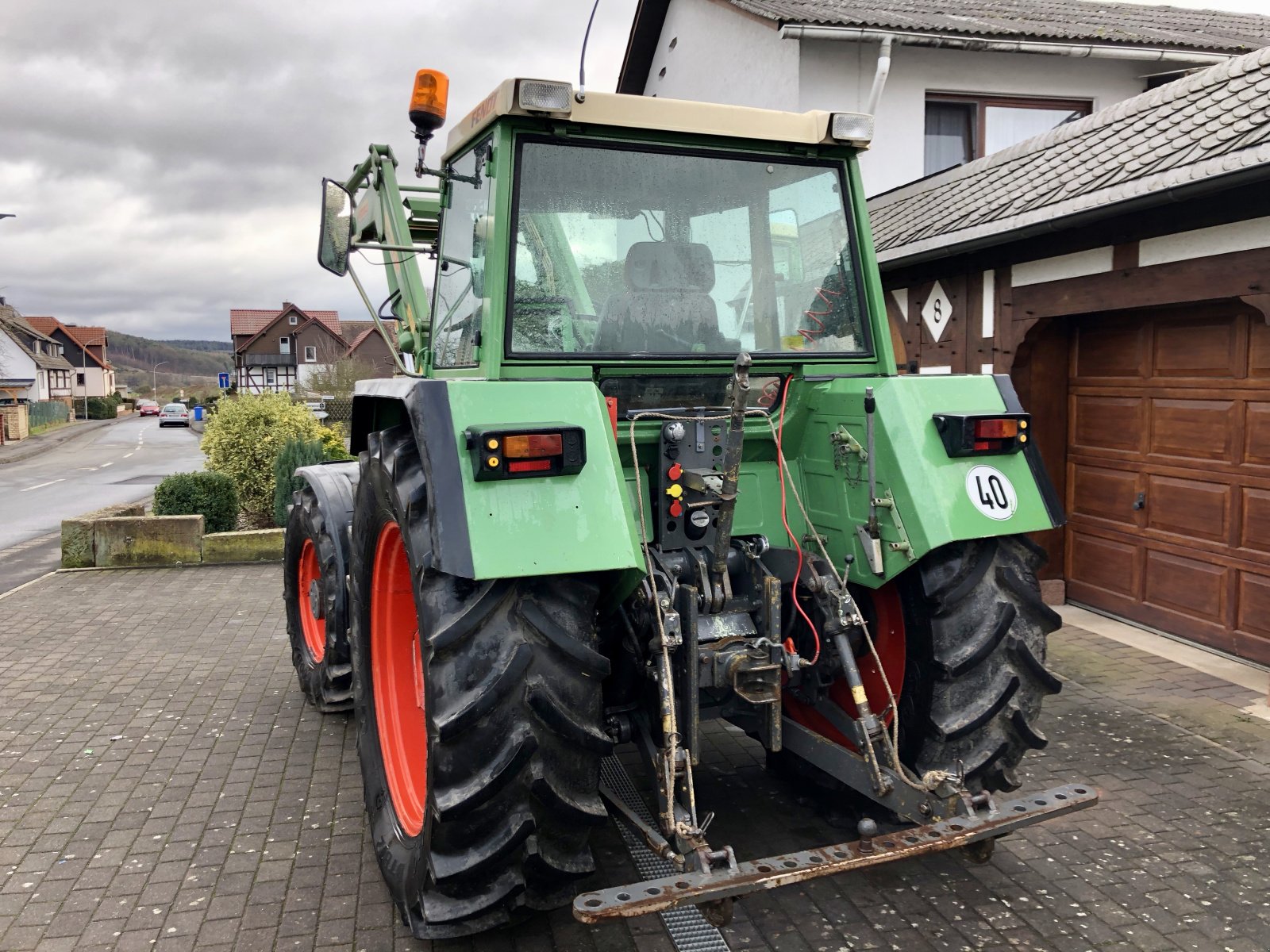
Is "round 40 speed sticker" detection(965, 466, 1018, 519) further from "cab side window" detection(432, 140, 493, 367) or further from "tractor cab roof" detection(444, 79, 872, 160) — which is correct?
"cab side window" detection(432, 140, 493, 367)

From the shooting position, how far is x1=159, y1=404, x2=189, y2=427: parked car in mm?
47969

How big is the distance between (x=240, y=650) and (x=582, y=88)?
15.5 ft

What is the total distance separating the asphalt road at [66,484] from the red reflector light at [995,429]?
8.76 meters

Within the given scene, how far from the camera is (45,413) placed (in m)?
42.7

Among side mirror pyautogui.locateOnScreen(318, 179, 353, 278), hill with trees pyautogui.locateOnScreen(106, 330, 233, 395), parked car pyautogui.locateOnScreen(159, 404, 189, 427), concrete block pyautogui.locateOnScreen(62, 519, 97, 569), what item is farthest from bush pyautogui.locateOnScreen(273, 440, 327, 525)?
hill with trees pyautogui.locateOnScreen(106, 330, 233, 395)

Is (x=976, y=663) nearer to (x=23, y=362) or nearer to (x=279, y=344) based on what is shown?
(x=23, y=362)

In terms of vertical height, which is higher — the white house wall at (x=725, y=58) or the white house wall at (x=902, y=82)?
the white house wall at (x=725, y=58)

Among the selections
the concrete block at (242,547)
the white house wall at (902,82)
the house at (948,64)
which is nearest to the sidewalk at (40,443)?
the concrete block at (242,547)

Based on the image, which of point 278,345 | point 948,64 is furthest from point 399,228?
point 278,345

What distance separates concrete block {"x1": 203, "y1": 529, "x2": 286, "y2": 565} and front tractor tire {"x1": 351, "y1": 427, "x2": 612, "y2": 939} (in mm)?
7158

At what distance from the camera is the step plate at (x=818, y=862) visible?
2285mm

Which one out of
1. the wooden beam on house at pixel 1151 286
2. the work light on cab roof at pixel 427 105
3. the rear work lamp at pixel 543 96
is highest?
the work light on cab roof at pixel 427 105

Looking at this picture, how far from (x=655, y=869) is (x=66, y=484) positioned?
19383 millimetres

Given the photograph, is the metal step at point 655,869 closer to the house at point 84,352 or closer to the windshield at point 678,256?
the windshield at point 678,256
